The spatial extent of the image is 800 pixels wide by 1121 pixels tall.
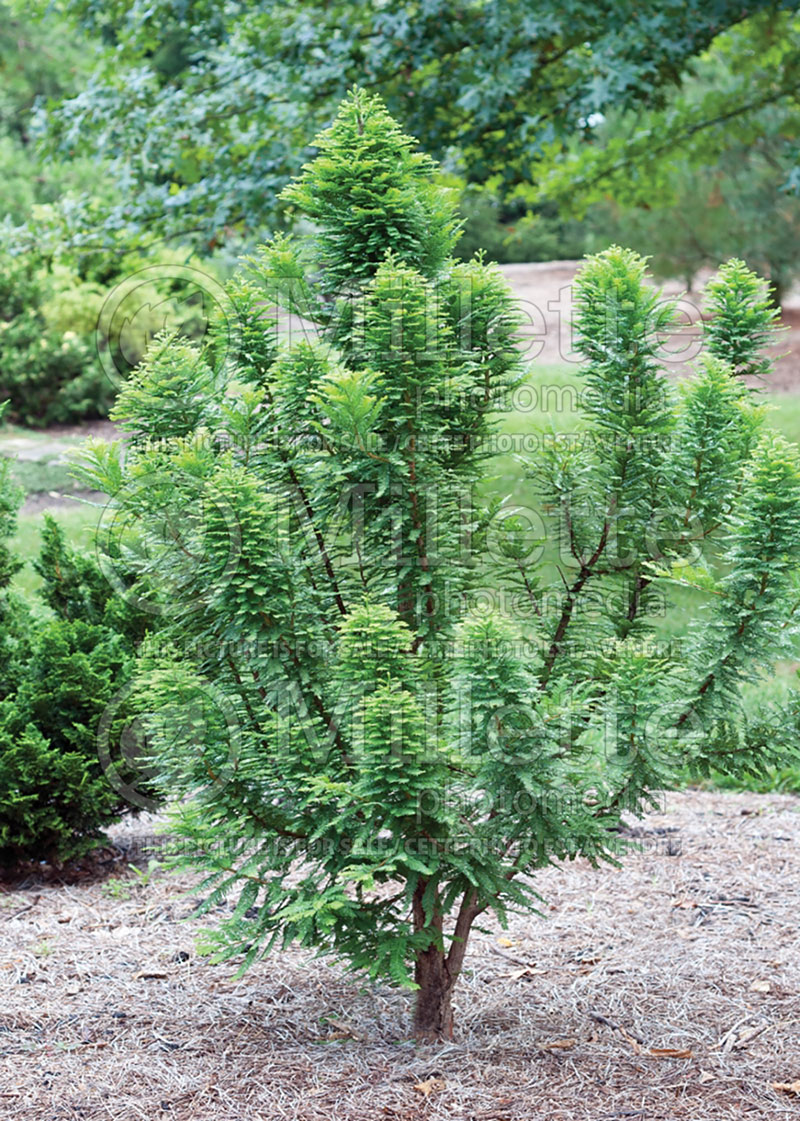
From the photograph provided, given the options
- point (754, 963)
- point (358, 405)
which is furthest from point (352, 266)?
point (754, 963)

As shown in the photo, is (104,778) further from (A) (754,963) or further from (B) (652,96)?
(B) (652,96)

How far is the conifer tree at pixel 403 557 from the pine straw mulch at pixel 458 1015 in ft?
1.14

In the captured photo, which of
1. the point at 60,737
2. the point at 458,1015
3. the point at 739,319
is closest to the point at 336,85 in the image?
the point at 60,737

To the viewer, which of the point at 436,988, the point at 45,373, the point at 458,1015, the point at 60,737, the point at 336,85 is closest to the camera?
the point at 436,988

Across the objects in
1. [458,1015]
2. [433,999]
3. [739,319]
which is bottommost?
[458,1015]

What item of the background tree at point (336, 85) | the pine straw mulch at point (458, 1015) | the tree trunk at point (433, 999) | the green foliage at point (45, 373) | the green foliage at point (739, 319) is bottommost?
the pine straw mulch at point (458, 1015)

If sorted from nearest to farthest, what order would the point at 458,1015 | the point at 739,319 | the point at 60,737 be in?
1. the point at 739,319
2. the point at 458,1015
3. the point at 60,737

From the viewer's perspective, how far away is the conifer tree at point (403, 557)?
204 centimetres

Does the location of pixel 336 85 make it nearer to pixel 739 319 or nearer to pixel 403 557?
pixel 739 319

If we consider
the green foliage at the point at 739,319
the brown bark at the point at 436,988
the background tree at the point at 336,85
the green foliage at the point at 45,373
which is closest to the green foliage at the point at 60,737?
the brown bark at the point at 436,988

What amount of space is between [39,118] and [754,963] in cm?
786

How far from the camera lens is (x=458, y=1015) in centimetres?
288

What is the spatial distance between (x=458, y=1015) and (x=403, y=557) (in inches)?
54.2

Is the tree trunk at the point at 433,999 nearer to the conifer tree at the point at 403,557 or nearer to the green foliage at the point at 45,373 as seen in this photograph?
the conifer tree at the point at 403,557
